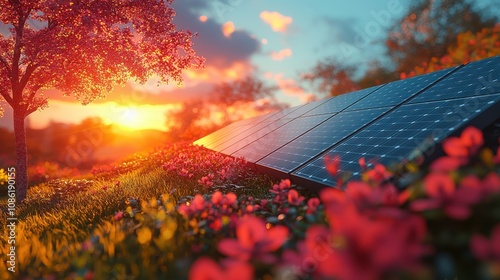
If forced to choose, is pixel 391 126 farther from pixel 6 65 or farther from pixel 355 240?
pixel 6 65

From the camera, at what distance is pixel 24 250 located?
11.6 feet

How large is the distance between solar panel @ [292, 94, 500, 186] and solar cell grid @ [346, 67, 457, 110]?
1226 millimetres

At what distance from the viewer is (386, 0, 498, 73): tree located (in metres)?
29.5

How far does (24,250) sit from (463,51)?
2348 centimetres

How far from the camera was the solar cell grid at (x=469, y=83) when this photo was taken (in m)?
4.77

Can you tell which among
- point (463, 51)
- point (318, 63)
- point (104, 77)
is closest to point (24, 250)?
point (104, 77)

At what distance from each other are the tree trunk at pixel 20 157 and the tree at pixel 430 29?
28194 mm

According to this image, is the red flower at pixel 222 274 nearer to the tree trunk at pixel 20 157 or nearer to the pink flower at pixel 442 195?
the pink flower at pixel 442 195

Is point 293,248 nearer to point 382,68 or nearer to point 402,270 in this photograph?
point 402,270

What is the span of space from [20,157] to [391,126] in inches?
459

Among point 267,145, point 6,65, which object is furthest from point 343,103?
point 6,65

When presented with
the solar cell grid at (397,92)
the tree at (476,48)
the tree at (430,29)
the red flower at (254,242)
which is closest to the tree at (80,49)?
the solar cell grid at (397,92)

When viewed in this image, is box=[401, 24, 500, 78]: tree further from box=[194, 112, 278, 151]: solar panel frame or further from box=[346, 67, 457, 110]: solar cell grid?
box=[346, 67, 457, 110]: solar cell grid

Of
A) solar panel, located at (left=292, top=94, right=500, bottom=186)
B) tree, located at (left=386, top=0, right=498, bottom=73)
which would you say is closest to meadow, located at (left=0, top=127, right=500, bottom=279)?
solar panel, located at (left=292, top=94, right=500, bottom=186)
